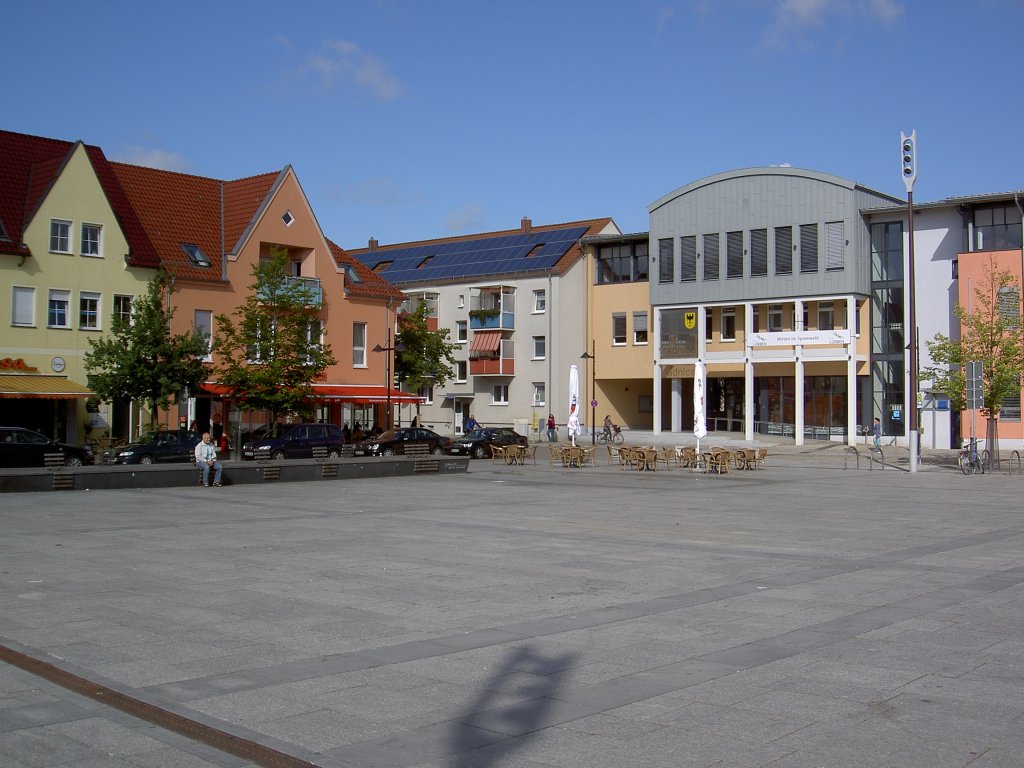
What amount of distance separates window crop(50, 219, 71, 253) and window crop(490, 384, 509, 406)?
34.1m

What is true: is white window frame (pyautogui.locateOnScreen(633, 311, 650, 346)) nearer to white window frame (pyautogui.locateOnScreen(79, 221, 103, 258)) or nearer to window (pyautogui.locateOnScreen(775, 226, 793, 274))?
window (pyautogui.locateOnScreen(775, 226, 793, 274))

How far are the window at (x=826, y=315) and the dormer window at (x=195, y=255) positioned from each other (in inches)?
1292

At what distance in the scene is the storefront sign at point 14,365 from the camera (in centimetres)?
4012

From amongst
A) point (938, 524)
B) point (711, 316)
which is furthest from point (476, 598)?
point (711, 316)

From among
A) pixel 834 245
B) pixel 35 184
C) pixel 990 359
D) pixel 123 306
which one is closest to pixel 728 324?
pixel 834 245

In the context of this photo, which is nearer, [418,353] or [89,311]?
[89,311]

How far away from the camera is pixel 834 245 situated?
56.3m

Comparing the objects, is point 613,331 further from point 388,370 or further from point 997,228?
point 997,228

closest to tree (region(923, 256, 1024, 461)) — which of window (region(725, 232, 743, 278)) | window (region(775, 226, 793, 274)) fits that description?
window (region(775, 226, 793, 274))

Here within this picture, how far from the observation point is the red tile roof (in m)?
41.8

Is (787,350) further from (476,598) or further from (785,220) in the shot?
(476,598)

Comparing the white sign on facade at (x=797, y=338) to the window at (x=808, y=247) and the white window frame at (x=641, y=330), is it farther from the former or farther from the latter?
the white window frame at (x=641, y=330)

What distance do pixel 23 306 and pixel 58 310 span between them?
4.52ft

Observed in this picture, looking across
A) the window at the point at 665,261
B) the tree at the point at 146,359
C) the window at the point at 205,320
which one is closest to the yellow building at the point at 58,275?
the tree at the point at 146,359
